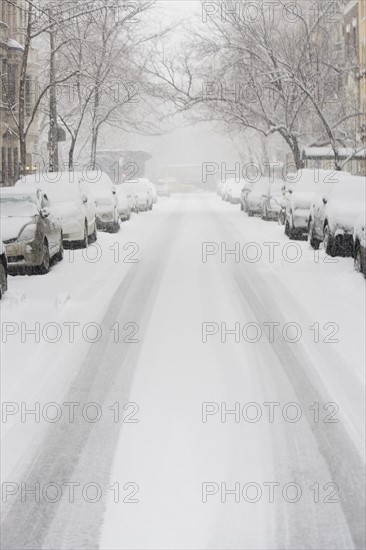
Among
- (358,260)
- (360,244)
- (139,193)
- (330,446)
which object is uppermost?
(139,193)

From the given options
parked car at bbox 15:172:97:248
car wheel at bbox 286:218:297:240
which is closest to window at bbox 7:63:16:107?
parked car at bbox 15:172:97:248

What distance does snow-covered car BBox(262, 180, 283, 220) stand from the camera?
1392 inches

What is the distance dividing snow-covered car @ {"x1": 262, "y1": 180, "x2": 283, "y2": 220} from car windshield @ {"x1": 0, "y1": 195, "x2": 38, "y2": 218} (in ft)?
57.8

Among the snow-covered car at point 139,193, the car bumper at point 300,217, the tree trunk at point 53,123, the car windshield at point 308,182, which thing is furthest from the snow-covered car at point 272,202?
the snow-covered car at point 139,193

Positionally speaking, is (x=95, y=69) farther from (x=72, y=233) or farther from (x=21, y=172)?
(x=72, y=233)

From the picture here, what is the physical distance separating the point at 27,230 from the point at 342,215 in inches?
265

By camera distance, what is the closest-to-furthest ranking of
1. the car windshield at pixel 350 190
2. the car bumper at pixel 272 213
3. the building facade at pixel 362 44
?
the car windshield at pixel 350 190 < the car bumper at pixel 272 213 < the building facade at pixel 362 44

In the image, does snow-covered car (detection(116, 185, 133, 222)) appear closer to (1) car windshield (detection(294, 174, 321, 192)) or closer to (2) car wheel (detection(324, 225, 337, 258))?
(1) car windshield (detection(294, 174, 321, 192))

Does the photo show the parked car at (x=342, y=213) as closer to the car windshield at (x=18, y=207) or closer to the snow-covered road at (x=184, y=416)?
the snow-covered road at (x=184, y=416)

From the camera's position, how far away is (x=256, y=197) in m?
39.6

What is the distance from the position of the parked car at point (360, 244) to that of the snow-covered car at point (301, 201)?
8452mm

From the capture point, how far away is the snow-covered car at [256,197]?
1545 inches

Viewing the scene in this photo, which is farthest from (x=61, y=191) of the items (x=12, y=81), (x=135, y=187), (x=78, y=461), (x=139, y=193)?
(x=135, y=187)

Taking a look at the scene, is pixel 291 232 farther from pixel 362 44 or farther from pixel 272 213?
pixel 362 44
